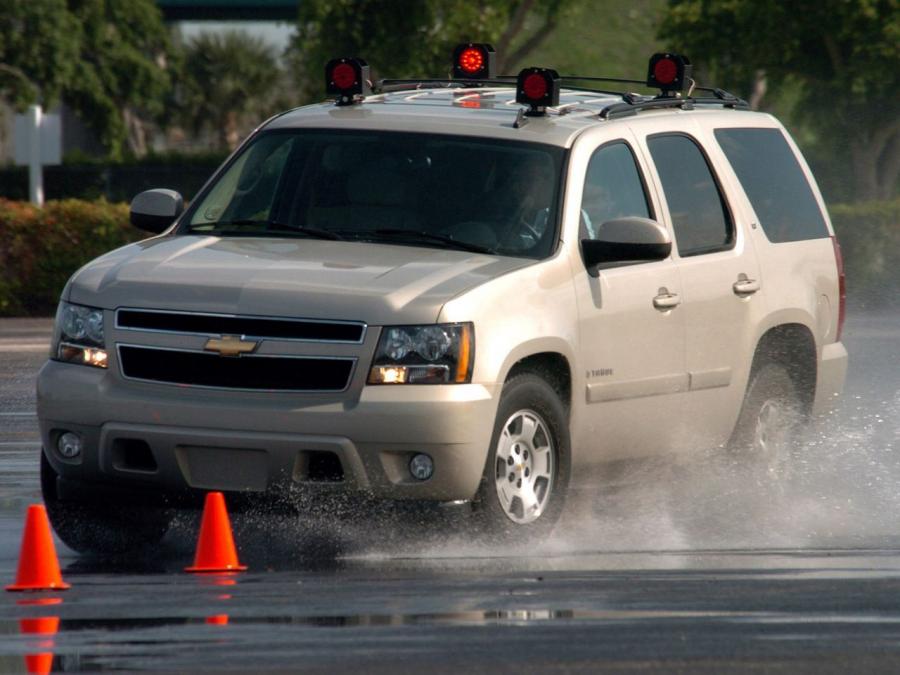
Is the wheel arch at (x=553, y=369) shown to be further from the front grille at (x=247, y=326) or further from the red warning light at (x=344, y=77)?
Result: the red warning light at (x=344, y=77)

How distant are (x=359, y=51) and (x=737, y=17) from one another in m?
7.17

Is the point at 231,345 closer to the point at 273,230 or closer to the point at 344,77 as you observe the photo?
the point at 273,230

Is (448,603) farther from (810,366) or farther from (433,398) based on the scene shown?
(810,366)

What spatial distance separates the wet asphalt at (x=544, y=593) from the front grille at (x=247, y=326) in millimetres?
765

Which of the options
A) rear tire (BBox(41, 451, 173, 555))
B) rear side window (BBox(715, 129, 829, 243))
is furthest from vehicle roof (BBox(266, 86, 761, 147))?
rear tire (BBox(41, 451, 173, 555))

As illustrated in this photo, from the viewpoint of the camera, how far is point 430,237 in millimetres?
8422

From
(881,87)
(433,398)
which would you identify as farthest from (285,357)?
(881,87)

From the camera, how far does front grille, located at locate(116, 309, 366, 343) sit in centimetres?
761

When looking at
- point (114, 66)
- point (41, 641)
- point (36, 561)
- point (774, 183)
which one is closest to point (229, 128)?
point (114, 66)

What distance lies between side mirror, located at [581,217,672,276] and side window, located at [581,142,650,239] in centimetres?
22

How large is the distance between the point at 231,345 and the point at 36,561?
1072mm

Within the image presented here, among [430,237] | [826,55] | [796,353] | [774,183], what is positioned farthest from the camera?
[826,55]

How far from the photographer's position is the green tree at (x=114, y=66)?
45.8 m

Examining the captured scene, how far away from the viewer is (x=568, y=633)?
21.1ft
